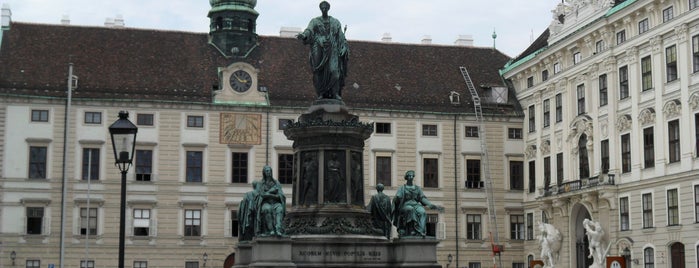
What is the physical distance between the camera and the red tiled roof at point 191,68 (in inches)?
2202

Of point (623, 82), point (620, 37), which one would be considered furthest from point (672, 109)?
point (620, 37)

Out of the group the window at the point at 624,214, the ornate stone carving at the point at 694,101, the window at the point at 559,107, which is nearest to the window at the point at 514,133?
the window at the point at 559,107

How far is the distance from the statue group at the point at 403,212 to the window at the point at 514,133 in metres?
37.5

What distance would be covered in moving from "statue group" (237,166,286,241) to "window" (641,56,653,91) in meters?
27.4

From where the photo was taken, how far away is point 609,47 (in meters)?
49.3

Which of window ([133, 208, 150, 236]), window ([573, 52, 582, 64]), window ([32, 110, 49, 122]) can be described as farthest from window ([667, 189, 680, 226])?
window ([32, 110, 49, 122])

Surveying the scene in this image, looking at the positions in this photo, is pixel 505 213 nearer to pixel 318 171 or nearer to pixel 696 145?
pixel 696 145

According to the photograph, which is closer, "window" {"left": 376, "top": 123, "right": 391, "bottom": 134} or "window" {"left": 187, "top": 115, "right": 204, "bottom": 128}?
"window" {"left": 187, "top": 115, "right": 204, "bottom": 128}

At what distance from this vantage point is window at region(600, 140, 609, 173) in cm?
4947

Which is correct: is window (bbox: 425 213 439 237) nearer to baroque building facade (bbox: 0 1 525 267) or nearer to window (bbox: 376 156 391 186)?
baroque building facade (bbox: 0 1 525 267)

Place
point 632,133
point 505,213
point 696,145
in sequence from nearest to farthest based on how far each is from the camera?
point 696,145
point 632,133
point 505,213

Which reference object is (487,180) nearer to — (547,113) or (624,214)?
(547,113)

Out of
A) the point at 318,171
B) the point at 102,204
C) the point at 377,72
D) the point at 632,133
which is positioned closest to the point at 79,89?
the point at 102,204

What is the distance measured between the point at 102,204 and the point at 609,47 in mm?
25742
